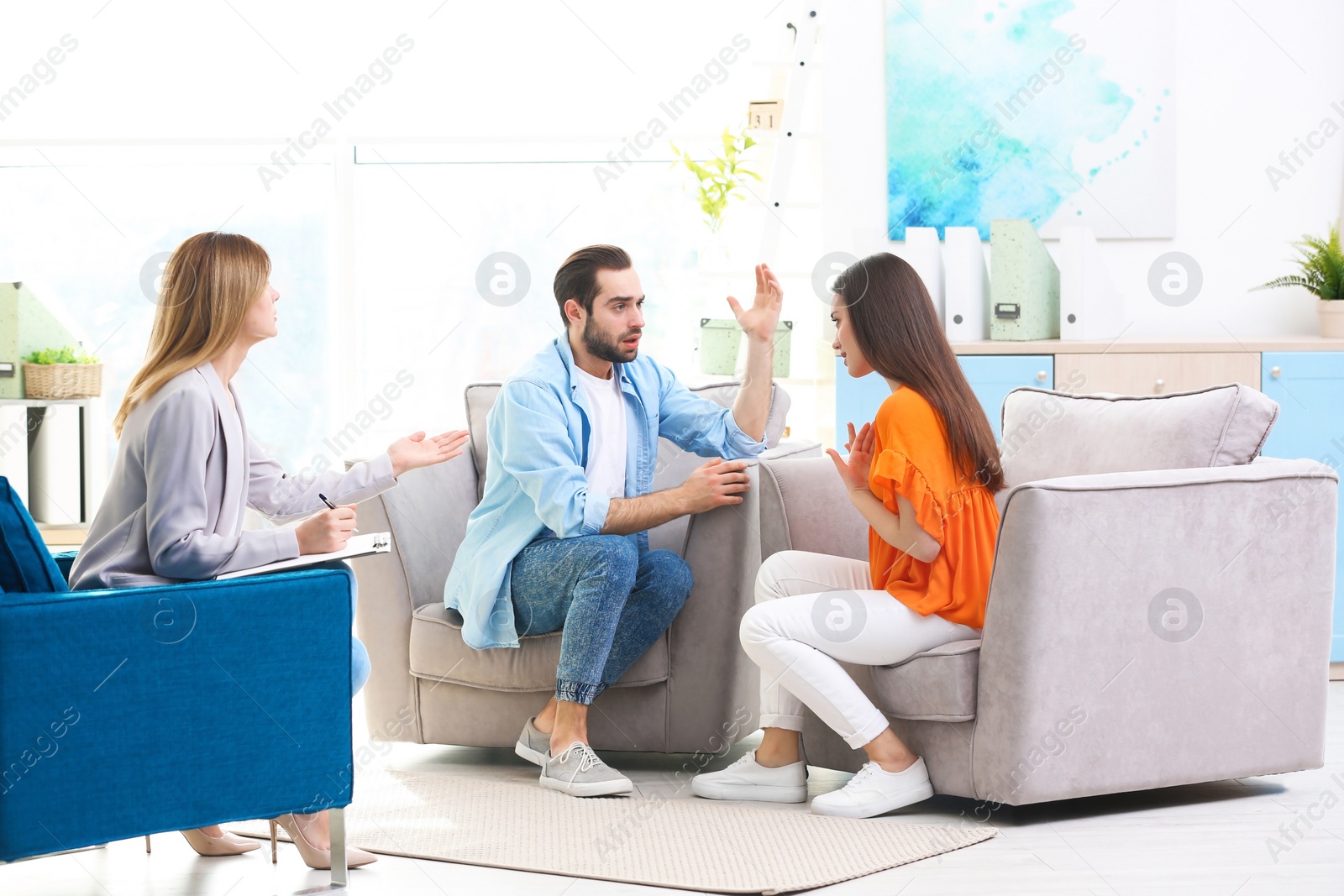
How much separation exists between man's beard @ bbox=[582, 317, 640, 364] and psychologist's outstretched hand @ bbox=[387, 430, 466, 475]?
429mm

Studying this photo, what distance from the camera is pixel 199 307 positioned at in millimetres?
1977

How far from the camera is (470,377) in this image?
16.2ft

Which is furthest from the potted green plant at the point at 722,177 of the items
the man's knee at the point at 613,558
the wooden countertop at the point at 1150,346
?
the man's knee at the point at 613,558

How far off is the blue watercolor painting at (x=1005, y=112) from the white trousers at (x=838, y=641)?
1.98 meters

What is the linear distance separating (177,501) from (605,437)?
3.41 feet

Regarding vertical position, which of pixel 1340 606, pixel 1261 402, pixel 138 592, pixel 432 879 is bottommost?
pixel 432 879

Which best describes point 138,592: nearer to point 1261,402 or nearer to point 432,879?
point 432,879

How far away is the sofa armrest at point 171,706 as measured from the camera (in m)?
1.71

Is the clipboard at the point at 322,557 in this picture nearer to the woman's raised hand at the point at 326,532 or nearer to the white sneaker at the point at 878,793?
the woman's raised hand at the point at 326,532

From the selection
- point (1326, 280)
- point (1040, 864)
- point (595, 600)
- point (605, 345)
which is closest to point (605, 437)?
point (605, 345)

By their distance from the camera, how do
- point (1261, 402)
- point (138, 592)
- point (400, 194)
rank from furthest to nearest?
point (400, 194)
point (1261, 402)
point (138, 592)

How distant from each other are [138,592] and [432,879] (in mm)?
687

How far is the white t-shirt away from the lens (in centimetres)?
270

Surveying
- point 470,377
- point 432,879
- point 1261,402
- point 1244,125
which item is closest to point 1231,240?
point 1244,125
